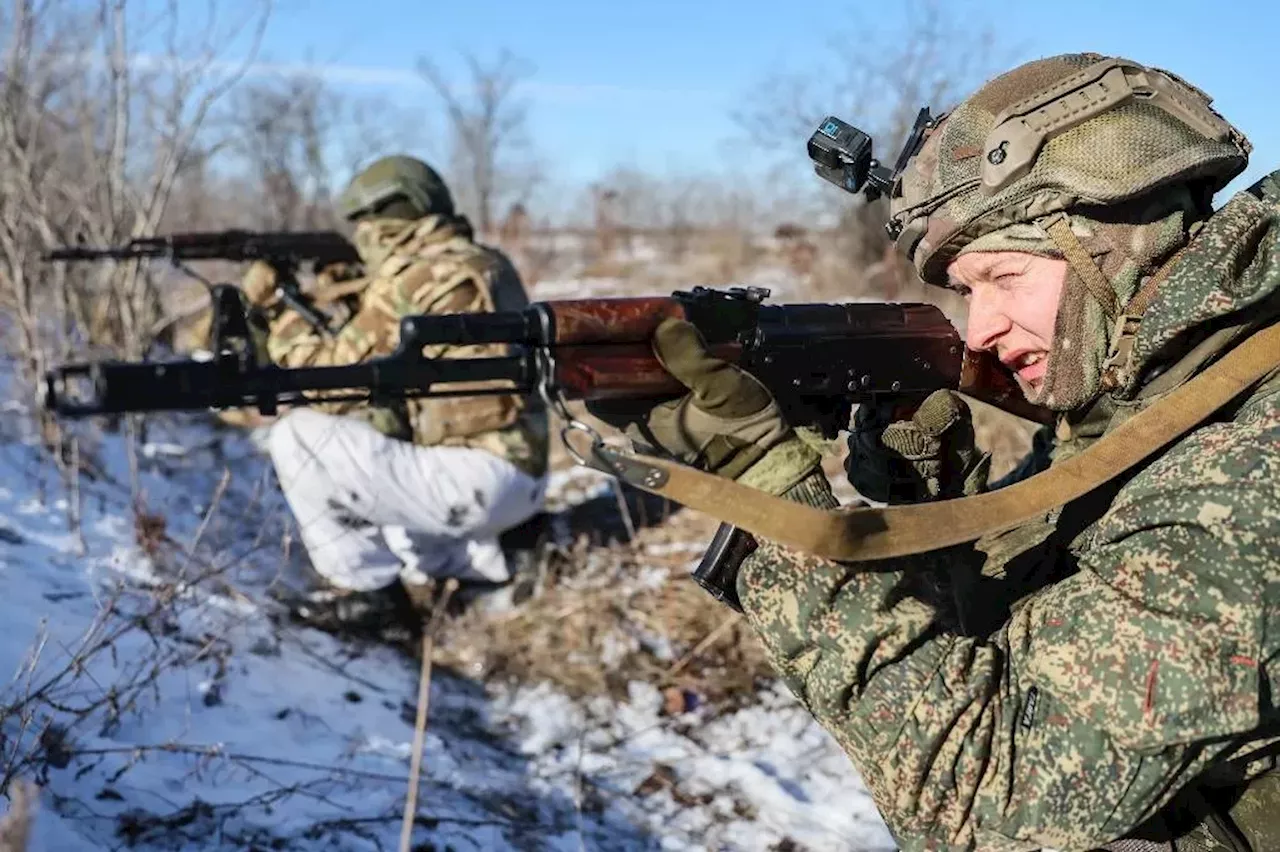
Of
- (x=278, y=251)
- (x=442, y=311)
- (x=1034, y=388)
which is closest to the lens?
(x=1034, y=388)

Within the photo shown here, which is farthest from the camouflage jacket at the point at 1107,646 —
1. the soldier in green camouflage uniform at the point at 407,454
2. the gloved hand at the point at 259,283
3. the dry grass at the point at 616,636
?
the gloved hand at the point at 259,283

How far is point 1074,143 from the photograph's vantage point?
2.03 metres

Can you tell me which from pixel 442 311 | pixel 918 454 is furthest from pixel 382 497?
pixel 918 454

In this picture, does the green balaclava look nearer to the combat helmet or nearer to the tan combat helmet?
the tan combat helmet

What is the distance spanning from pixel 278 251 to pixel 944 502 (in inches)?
218

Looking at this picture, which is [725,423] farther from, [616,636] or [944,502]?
[616,636]

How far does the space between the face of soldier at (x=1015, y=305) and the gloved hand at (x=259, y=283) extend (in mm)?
5287

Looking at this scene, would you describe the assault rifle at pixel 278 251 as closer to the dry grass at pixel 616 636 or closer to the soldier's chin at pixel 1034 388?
the dry grass at pixel 616 636

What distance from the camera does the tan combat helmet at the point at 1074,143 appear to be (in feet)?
6.50

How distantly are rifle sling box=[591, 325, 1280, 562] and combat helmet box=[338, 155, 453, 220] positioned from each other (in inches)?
160

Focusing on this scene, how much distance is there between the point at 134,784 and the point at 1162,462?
279 cm

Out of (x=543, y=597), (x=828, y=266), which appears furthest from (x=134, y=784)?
(x=828, y=266)

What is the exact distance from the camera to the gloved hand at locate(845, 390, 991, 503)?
2.59 m

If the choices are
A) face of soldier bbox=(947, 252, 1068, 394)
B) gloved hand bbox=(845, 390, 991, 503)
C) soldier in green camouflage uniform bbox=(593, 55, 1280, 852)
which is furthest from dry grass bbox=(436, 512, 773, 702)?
face of soldier bbox=(947, 252, 1068, 394)
